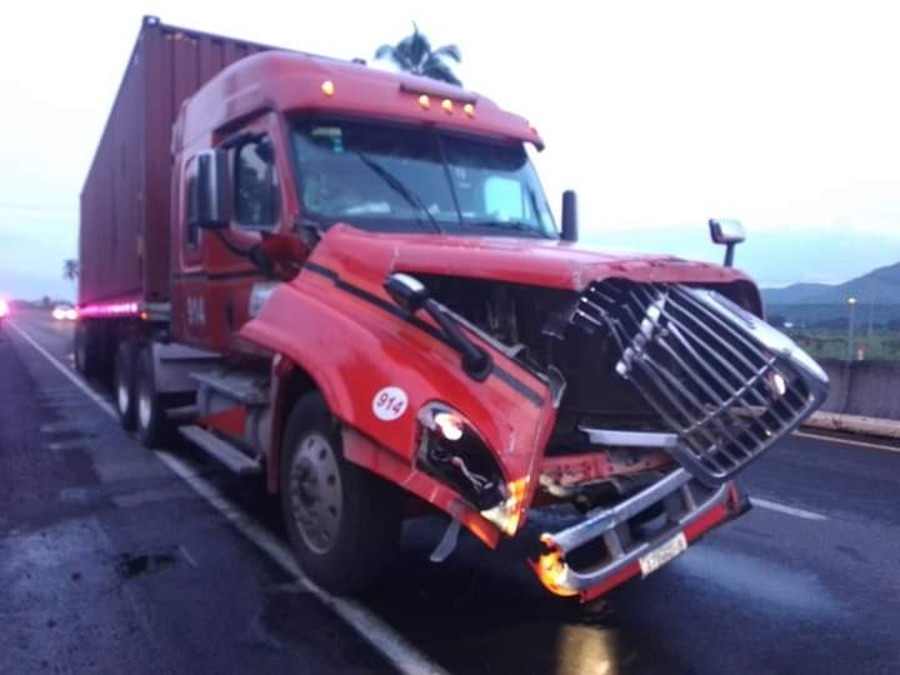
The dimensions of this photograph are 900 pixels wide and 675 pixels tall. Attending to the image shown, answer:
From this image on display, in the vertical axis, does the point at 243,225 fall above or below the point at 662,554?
above

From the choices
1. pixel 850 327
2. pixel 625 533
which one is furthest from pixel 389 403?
pixel 850 327

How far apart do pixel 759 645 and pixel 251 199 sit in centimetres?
402

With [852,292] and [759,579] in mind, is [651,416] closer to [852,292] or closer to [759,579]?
[759,579]

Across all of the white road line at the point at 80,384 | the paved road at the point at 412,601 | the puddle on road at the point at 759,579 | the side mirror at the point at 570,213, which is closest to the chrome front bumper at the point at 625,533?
the paved road at the point at 412,601

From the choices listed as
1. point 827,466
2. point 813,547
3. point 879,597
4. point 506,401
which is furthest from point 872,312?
point 506,401

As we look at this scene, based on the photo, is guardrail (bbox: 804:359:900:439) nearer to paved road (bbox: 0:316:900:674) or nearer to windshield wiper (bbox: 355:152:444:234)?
paved road (bbox: 0:316:900:674)

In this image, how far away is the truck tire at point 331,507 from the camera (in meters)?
4.66

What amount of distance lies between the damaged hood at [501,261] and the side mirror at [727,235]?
607 mm

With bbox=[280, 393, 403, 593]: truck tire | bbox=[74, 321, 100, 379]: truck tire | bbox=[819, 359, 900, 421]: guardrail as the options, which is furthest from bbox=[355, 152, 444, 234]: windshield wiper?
bbox=[74, 321, 100, 379]: truck tire

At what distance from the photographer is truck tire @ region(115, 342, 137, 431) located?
33.0 feet

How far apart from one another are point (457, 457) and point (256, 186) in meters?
2.90

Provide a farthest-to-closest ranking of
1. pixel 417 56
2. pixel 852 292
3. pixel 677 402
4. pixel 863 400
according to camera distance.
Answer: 1. pixel 417 56
2. pixel 852 292
3. pixel 863 400
4. pixel 677 402

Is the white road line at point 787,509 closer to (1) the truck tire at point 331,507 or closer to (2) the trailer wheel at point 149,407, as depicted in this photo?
(1) the truck tire at point 331,507

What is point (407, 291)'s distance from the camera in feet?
13.8
